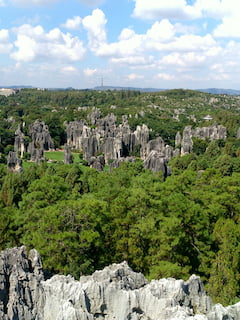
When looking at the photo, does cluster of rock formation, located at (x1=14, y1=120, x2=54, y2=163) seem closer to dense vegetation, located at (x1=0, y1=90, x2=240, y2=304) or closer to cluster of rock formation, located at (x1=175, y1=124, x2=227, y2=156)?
cluster of rock formation, located at (x1=175, y1=124, x2=227, y2=156)

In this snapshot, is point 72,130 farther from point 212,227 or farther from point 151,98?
point 151,98

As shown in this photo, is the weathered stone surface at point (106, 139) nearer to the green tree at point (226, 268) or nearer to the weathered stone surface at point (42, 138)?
the weathered stone surface at point (42, 138)

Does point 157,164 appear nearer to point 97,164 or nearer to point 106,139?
point 97,164


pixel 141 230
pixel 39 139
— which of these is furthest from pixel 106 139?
pixel 141 230

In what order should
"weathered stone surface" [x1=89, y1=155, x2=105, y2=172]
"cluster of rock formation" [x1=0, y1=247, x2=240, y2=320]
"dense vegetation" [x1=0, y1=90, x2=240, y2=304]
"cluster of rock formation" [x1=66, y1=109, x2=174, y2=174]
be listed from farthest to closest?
"cluster of rock formation" [x1=66, y1=109, x2=174, y2=174] < "weathered stone surface" [x1=89, y1=155, x2=105, y2=172] < "dense vegetation" [x1=0, y1=90, x2=240, y2=304] < "cluster of rock formation" [x1=0, y1=247, x2=240, y2=320]

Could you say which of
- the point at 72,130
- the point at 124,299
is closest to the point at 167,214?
the point at 124,299

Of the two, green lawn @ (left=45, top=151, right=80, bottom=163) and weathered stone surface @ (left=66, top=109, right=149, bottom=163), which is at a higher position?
weathered stone surface @ (left=66, top=109, right=149, bottom=163)

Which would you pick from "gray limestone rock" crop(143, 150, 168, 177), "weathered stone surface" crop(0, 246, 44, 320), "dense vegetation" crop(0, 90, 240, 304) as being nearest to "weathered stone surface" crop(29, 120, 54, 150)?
"gray limestone rock" crop(143, 150, 168, 177)

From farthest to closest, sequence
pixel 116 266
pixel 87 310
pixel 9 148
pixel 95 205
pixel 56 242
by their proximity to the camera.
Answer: pixel 9 148 < pixel 95 205 < pixel 56 242 < pixel 116 266 < pixel 87 310

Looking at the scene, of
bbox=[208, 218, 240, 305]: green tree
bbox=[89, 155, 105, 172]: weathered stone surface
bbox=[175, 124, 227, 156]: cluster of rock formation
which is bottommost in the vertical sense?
bbox=[89, 155, 105, 172]: weathered stone surface
